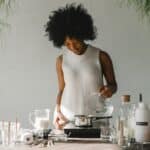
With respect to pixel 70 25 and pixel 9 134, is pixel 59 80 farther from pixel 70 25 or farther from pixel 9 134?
pixel 9 134

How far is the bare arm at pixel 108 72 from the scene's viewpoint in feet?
5.74

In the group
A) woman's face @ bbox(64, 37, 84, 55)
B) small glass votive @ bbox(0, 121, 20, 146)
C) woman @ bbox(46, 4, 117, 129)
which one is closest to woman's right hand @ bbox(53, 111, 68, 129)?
woman @ bbox(46, 4, 117, 129)

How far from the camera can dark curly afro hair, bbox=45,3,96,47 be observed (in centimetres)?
175

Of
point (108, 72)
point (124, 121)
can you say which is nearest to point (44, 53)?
point (108, 72)

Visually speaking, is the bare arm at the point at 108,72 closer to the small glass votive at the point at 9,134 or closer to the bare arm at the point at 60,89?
the bare arm at the point at 60,89


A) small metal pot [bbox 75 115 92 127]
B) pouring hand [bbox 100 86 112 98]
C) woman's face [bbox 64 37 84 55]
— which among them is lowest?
small metal pot [bbox 75 115 92 127]

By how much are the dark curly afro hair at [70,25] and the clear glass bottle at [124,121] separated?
1.30 feet

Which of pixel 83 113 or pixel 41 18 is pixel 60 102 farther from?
pixel 41 18

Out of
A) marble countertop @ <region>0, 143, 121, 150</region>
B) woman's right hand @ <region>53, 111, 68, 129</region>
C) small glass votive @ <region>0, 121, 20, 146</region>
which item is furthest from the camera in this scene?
woman's right hand @ <region>53, 111, 68, 129</region>

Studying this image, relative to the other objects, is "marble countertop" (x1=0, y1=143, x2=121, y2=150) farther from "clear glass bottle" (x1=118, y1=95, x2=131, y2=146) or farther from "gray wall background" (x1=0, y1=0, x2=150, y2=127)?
"gray wall background" (x1=0, y1=0, x2=150, y2=127)

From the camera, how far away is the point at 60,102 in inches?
70.2

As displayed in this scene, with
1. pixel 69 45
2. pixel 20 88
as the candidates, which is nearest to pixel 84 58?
pixel 69 45

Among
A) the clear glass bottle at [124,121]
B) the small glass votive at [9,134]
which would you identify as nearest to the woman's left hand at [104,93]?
the clear glass bottle at [124,121]

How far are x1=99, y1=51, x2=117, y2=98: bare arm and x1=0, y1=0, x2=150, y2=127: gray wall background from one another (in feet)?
0.08
